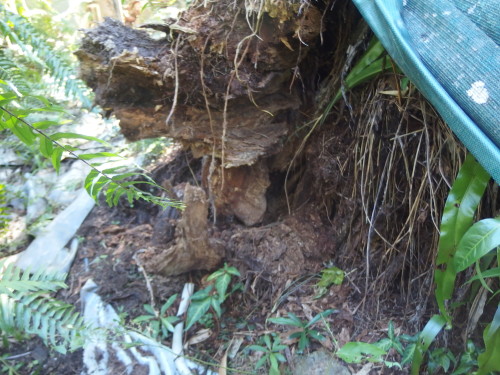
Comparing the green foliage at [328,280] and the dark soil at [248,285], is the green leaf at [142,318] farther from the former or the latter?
the green foliage at [328,280]

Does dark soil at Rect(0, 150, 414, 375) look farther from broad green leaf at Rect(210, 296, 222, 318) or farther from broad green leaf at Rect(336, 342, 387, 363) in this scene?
broad green leaf at Rect(336, 342, 387, 363)

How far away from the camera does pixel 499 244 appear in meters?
0.89

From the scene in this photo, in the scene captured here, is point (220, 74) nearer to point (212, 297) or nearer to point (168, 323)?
point (212, 297)

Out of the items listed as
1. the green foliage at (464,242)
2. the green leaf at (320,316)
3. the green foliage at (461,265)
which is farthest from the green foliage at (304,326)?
the green foliage at (464,242)

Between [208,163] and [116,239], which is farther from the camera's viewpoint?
[116,239]

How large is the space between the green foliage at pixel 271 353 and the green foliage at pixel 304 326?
0.06 meters

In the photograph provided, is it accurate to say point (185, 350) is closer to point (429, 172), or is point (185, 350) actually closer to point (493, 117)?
point (429, 172)

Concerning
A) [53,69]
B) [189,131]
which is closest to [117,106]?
[189,131]

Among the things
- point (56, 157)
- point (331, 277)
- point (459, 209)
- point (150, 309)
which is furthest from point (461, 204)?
point (150, 309)

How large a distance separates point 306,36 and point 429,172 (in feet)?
1.87

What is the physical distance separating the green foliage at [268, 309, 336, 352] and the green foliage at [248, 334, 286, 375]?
58 mm

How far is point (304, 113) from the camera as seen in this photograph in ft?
5.03

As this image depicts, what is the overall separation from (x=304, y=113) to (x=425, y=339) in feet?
2.92

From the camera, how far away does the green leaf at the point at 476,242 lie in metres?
0.90
